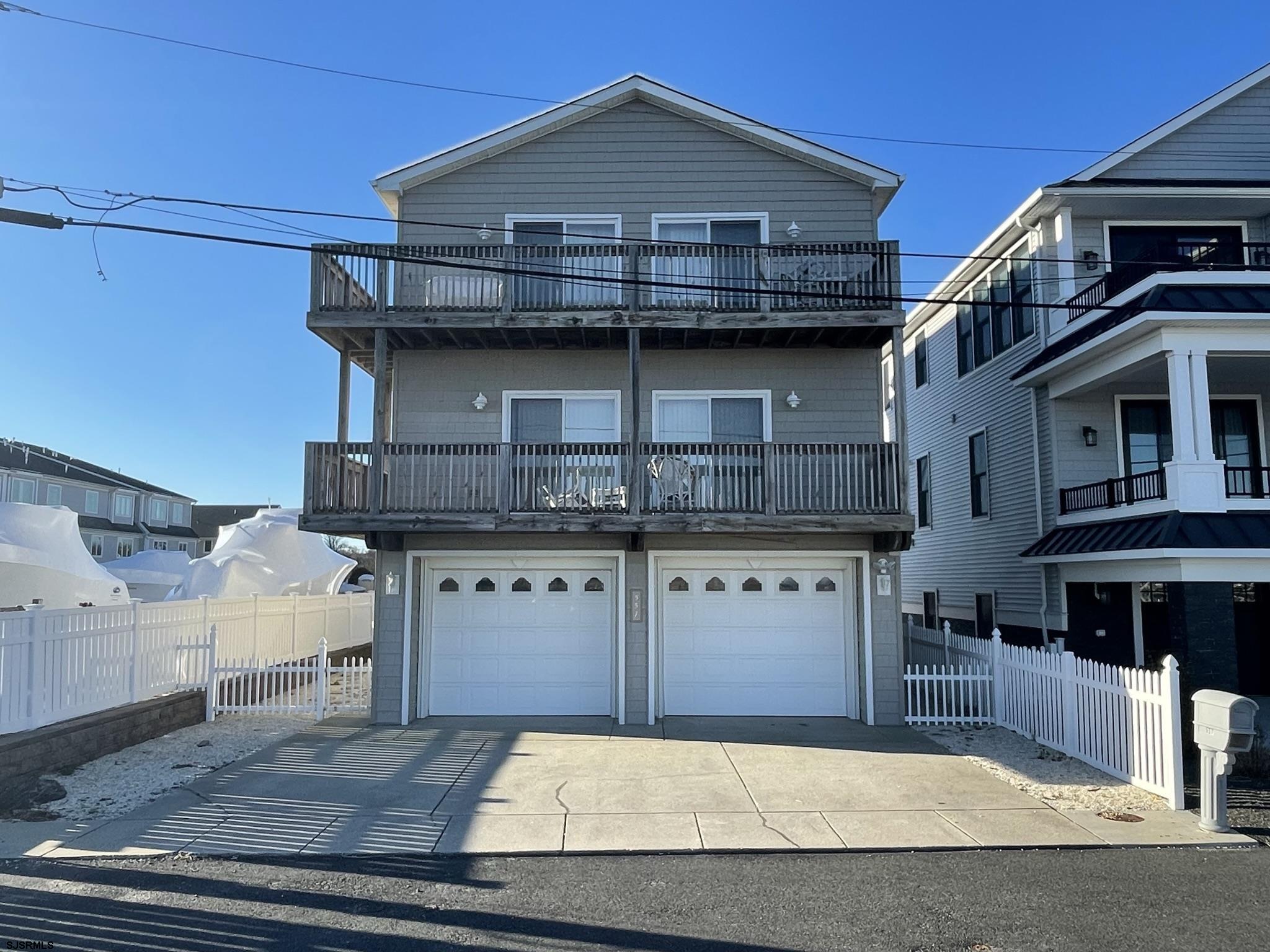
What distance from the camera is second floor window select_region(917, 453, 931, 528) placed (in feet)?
70.5

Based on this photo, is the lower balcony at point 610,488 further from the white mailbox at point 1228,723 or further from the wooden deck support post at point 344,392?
the white mailbox at point 1228,723

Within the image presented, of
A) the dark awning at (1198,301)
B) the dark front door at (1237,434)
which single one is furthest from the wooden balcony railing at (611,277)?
the dark front door at (1237,434)

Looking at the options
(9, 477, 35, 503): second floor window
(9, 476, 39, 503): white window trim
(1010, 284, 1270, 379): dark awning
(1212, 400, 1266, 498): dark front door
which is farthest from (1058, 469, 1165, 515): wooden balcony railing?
(9, 477, 35, 503): second floor window

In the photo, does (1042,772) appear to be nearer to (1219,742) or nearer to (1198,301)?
(1219,742)

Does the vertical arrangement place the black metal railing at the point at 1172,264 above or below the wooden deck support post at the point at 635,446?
above

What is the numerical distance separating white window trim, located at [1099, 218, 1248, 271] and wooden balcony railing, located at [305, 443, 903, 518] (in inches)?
259

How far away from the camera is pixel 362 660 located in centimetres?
1869

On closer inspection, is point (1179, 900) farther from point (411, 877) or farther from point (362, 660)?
point (362, 660)

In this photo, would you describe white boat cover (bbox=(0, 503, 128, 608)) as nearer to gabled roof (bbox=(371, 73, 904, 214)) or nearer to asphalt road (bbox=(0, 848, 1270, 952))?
gabled roof (bbox=(371, 73, 904, 214))

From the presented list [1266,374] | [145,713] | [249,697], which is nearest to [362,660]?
[249,697]

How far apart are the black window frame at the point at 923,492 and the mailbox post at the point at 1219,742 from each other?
13875 millimetres

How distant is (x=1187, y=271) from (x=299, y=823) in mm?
13232

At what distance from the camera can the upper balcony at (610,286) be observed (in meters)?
12.1

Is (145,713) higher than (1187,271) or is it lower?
lower
